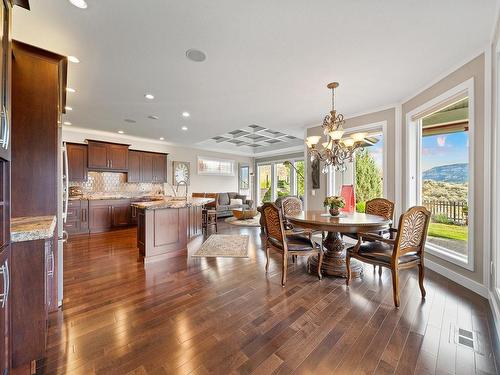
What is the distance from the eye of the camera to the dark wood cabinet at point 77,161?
5066 millimetres

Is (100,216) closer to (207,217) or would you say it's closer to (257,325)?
(207,217)

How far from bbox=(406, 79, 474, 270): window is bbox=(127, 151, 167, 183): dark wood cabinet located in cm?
634

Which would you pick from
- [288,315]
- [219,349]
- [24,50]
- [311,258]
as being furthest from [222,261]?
[24,50]

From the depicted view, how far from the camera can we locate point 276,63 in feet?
8.13

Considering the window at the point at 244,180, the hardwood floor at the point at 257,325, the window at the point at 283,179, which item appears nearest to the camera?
the hardwood floor at the point at 257,325

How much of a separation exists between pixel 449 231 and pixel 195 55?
4412 mm

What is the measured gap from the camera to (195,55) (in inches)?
91.4

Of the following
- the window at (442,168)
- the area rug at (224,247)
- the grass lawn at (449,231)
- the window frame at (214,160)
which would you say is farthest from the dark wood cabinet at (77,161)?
the grass lawn at (449,231)

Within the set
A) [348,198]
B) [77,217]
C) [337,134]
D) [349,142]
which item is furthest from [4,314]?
[77,217]

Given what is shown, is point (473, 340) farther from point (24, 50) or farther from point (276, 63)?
point (24, 50)

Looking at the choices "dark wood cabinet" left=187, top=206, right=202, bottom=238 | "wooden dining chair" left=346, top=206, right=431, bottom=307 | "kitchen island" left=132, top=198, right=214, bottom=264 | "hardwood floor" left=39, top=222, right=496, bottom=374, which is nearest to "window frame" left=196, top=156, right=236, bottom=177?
"dark wood cabinet" left=187, top=206, right=202, bottom=238

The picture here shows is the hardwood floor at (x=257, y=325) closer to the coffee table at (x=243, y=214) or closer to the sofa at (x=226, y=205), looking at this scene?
the coffee table at (x=243, y=214)

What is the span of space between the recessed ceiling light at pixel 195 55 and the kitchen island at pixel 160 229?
2.13 meters

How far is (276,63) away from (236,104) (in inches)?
54.7
